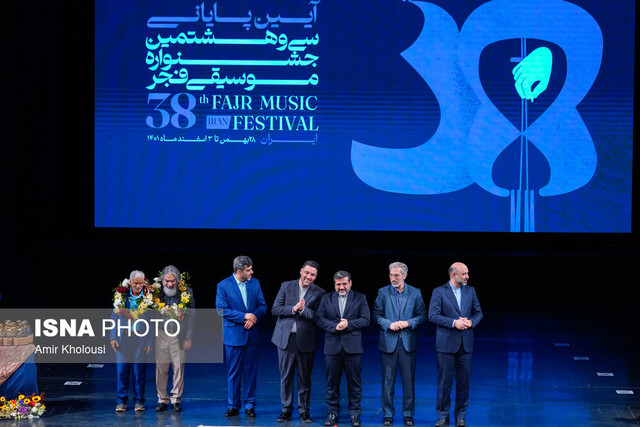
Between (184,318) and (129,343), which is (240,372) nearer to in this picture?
(184,318)

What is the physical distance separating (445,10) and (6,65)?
5.46m

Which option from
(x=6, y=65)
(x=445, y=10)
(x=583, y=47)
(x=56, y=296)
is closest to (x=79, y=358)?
(x=56, y=296)

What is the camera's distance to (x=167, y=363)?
8.57m

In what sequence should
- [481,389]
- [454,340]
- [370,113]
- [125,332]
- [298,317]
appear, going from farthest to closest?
[370,113]
[481,389]
[125,332]
[298,317]
[454,340]

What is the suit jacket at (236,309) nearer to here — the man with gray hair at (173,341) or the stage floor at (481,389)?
the man with gray hair at (173,341)

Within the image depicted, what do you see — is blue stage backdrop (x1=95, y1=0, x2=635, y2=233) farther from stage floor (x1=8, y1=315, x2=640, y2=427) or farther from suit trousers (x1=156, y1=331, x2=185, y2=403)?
suit trousers (x1=156, y1=331, x2=185, y2=403)

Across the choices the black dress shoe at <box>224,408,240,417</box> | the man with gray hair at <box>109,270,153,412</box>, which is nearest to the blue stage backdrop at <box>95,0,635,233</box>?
the man with gray hair at <box>109,270,153,412</box>

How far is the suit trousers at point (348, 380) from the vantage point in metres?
8.27

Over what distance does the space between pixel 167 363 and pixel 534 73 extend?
632 cm

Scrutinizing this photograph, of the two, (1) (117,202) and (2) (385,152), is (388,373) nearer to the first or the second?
(2) (385,152)

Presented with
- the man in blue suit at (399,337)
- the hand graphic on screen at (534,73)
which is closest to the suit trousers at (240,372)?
the man in blue suit at (399,337)

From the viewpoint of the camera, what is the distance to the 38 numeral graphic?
507 inches

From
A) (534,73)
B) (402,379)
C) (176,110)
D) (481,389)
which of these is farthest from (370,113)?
(402,379)

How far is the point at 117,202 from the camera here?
43.1ft
